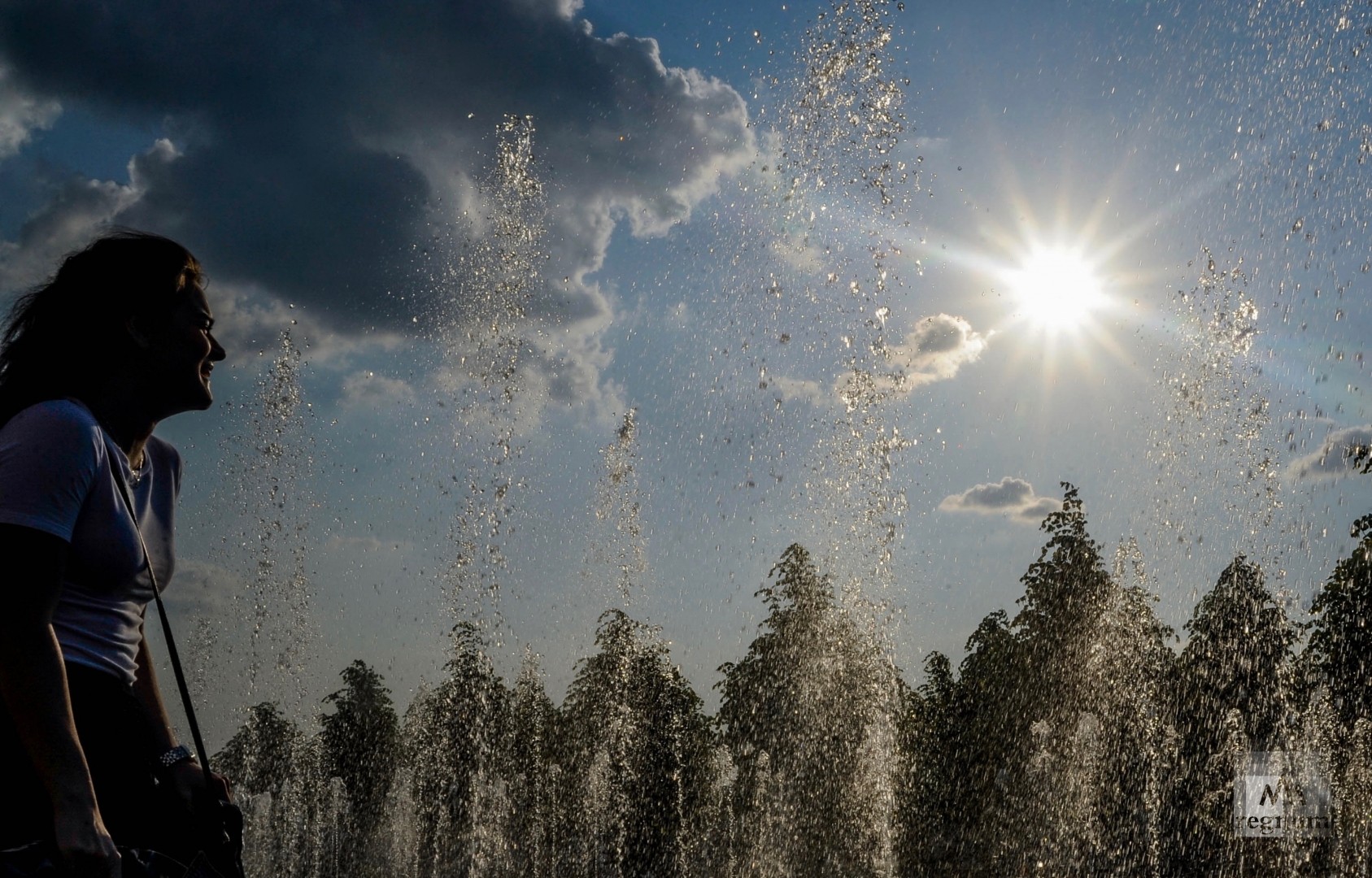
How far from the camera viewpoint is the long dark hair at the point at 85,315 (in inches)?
96.0

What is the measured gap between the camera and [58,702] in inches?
83.9

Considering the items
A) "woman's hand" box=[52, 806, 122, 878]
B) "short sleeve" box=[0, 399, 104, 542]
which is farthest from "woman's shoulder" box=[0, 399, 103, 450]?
"woman's hand" box=[52, 806, 122, 878]

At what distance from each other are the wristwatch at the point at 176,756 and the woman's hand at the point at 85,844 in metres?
0.39

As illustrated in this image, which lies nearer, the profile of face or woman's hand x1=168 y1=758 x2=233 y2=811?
woman's hand x1=168 y1=758 x2=233 y2=811

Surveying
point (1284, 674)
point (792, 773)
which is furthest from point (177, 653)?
point (1284, 674)

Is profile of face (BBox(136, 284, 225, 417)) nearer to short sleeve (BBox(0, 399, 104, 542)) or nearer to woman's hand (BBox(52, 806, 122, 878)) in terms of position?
short sleeve (BBox(0, 399, 104, 542))

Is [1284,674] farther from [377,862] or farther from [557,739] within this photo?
[377,862]

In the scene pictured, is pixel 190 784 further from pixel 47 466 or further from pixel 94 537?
pixel 47 466

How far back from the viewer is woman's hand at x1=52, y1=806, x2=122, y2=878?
6.80 ft

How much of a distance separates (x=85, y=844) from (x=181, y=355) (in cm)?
111

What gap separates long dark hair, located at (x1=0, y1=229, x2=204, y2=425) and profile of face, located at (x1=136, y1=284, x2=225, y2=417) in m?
0.03

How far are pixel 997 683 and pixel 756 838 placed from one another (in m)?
8.27

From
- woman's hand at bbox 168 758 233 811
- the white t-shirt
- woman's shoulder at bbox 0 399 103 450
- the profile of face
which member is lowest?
woman's hand at bbox 168 758 233 811

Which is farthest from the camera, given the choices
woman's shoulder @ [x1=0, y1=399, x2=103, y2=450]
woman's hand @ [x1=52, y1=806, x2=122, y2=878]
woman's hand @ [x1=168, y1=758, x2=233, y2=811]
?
woman's hand @ [x1=168, y1=758, x2=233, y2=811]
